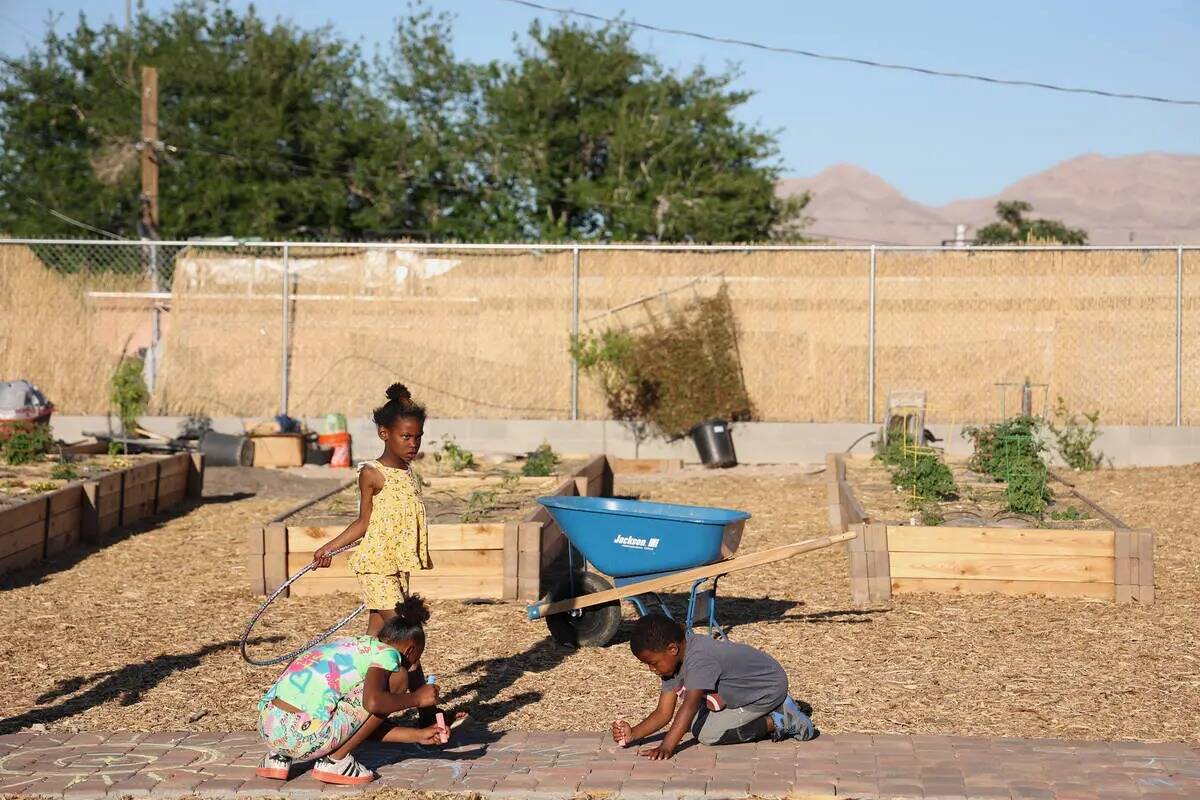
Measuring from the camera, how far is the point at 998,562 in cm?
875

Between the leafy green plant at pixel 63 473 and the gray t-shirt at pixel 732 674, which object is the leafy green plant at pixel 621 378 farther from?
the gray t-shirt at pixel 732 674

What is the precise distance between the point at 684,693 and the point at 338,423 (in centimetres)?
1200

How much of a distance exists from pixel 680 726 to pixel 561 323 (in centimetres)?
1270

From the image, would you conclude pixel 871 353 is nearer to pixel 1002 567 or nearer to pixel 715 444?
pixel 715 444

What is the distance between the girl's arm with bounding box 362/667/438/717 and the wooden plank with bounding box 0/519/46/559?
5.33m

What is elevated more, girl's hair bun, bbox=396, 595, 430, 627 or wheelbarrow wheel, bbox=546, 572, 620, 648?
girl's hair bun, bbox=396, 595, 430, 627

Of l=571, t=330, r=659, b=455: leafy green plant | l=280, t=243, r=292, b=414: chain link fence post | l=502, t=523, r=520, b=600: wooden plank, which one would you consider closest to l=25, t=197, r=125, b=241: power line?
l=280, t=243, r=292, b=414: chain link fence post

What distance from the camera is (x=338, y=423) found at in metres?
17.1

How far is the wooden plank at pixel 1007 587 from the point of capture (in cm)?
863

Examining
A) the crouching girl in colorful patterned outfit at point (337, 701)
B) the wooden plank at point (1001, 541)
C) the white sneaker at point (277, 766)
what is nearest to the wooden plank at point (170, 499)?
the wooden plank at point (1001, 541)

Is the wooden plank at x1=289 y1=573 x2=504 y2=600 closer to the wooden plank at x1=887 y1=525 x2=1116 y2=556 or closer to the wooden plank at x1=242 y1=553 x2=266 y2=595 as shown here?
the wooden plank at x1=242 y1=553 x2=266 y2=595

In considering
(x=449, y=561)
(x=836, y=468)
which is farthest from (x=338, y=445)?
(x=449, y=561)

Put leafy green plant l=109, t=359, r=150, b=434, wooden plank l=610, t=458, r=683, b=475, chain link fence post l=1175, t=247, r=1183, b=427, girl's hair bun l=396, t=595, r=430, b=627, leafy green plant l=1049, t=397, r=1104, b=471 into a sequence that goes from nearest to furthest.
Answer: girl's hair bun l=396, t=595, r=430, b=627 → leafy green plant l=109, t=359, r=150, b=434 → leafy green plant l=1049, t=397, r=1104, b=471 → chain link fence post l=1175, t=247, r=1183, b=427 → wooden plank l=610, t=458, r=683, b=475

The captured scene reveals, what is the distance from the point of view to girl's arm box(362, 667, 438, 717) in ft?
17.5
